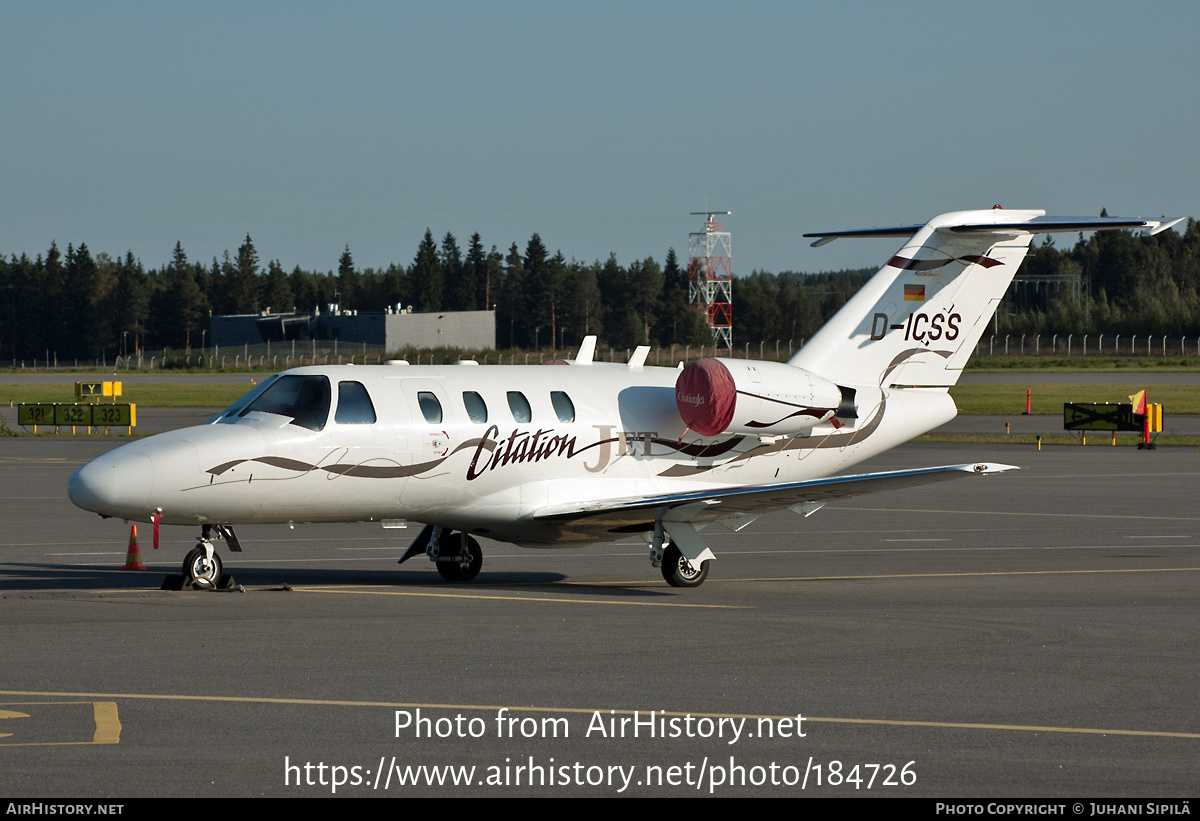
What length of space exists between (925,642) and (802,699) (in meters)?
3.10

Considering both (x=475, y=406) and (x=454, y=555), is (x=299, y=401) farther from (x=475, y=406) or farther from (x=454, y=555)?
(x=454, y=555)

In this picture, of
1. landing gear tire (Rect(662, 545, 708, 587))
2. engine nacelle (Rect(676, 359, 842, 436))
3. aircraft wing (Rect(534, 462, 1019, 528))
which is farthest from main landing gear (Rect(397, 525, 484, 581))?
engine nacelle (Rect(676, 359, 842, 436))

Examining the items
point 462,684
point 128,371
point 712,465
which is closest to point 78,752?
point 462,684

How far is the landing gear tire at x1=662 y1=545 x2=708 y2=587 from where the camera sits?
17.3 meters

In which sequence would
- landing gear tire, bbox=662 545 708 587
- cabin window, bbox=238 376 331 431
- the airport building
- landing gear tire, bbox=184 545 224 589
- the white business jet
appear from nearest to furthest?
1. the white business jet
2. landing gear tire, bbox=184 545 224 589
3. cabin window, bbox=238 376 331 431
4. landing gear tire, bbox=662 545 708 587
5. the airport building

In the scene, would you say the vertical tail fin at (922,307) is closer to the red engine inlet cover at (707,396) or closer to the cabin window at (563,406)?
the red engine inlet cover at (707,396)

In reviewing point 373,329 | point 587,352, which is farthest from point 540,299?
point 587,352

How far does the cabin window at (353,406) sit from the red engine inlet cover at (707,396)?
414 centimetres

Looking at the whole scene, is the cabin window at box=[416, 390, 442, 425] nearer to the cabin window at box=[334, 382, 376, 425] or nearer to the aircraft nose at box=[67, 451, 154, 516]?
the cabin window at box=[334, 382, 376, 425]

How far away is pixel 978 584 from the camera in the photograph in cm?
1772

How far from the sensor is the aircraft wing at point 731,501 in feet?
52.0

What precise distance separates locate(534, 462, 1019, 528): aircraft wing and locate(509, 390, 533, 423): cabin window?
47.3 inches

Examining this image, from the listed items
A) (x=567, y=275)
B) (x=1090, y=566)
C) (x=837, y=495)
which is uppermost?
(x=567, y=275)

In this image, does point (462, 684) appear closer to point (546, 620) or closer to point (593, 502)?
point (546, 620)
